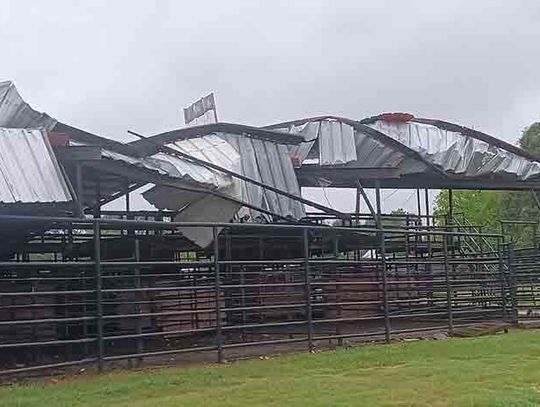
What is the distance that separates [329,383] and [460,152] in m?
13.2

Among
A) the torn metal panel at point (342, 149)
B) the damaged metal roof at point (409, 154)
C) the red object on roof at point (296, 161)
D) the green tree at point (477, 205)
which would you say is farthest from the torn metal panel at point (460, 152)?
the green tree at point (477, 205)

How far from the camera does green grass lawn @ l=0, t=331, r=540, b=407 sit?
756cm

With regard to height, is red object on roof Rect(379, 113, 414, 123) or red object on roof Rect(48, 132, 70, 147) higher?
red object on roof Rect(379, 113, 414, 123)

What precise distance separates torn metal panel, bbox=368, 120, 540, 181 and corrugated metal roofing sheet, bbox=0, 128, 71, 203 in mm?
10702

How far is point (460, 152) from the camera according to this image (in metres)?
20.8

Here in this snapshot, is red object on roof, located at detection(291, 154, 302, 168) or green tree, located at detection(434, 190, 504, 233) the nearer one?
red object on roof, located at detection(291, 154, 302, 168)

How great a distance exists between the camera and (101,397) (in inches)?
314

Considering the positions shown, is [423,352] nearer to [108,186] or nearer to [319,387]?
[319,387]

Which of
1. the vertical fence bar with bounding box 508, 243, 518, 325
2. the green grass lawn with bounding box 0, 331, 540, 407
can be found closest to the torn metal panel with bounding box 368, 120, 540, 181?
the vertical fence bar with bounding box 508, 243, 518, 325

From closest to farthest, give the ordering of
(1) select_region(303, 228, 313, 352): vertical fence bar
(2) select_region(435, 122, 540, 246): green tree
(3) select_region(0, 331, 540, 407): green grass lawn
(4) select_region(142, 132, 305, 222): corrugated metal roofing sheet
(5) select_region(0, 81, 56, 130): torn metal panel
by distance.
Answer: (3) select_region(0, 331, 540, 407): green grass lawn, (1) select_region(303, 228, 313, 352): vertical fence bar, (5) select_region(0, 81, 56, 130): torn metal panel, (4) select_region(142, 132, 305, 222): corrugated metal roofing sheet, (2) select_region(435, 122, 540, 246): green tree

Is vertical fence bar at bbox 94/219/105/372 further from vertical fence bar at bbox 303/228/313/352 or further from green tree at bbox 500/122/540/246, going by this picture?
green tree at bbox 500/122/540/246

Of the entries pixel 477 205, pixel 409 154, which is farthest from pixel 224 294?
pixel 477 205

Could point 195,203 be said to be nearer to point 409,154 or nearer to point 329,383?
point 329,383

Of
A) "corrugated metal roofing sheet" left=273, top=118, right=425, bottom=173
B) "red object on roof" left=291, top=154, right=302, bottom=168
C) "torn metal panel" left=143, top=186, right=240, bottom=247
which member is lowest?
"torn metal panel" left=143, top=186, right=240, bottom=247
